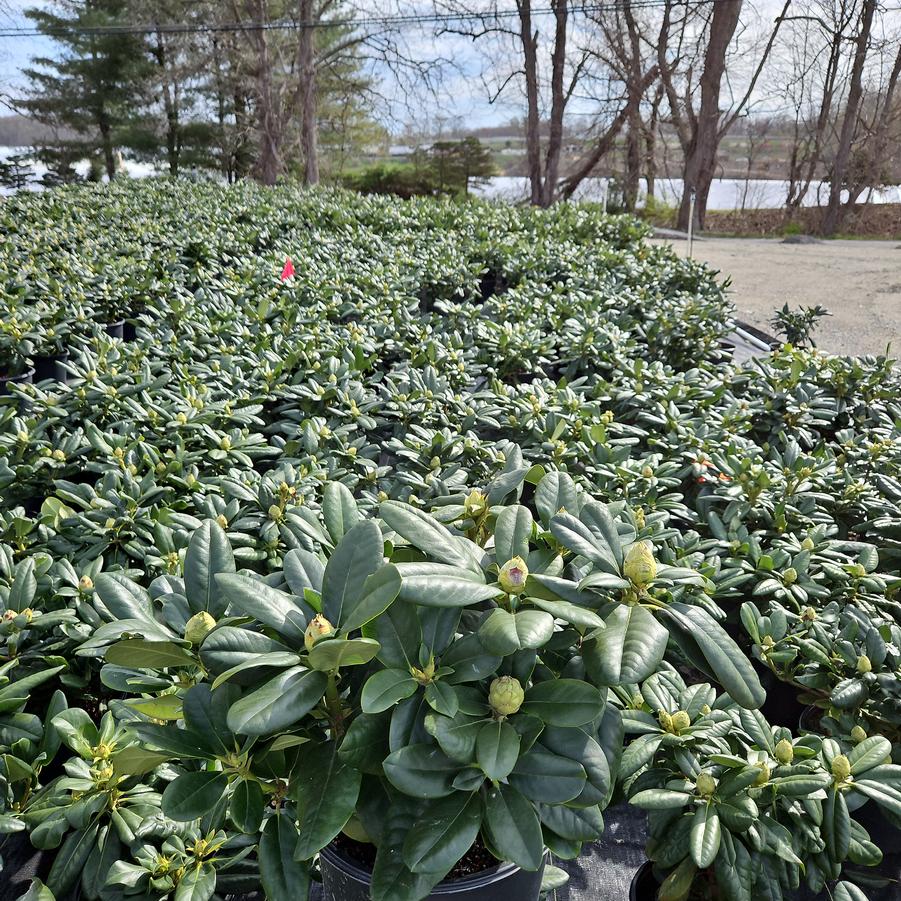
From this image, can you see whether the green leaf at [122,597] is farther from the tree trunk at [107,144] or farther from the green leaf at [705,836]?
the tree trunk at [107,144]

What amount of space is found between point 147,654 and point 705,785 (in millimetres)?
898

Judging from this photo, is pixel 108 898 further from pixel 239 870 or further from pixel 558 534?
pixel 558 534

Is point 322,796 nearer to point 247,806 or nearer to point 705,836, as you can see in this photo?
point 247,806

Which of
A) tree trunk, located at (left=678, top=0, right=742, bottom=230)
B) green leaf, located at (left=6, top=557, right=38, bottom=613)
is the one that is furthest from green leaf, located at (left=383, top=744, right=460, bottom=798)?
tree trunk, located at (left=678, top=0, right=742, bottom=230)

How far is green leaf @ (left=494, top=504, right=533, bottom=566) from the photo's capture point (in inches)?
38.1

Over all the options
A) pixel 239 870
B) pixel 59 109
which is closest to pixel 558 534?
pixel 239 870

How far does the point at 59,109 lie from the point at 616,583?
27247 mm

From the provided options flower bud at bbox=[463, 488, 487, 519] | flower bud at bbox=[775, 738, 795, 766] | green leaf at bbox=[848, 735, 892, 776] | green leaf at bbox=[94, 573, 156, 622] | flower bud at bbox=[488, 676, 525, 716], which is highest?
flower bud at bbox=[463, 488, 487, 519]

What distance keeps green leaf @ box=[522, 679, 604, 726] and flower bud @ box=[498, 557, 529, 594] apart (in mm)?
122

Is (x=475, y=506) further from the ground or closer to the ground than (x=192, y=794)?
further from the ground

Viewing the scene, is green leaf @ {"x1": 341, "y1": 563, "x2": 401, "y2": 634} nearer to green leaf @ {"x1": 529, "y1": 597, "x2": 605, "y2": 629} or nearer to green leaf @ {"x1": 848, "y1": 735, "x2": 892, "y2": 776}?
green leaf @ {"x1": 529, "y1": 597, "x2": 605, "y2": 629}

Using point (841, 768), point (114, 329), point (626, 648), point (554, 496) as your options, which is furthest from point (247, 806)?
point (114, 329)

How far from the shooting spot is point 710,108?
14164mm

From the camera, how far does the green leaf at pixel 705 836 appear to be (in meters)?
1.02
